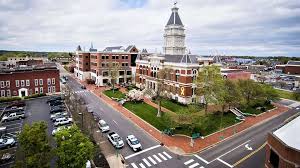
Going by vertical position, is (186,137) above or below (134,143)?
below

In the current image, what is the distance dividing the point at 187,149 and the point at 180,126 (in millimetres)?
7307

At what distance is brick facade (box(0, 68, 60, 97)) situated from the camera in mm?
58425

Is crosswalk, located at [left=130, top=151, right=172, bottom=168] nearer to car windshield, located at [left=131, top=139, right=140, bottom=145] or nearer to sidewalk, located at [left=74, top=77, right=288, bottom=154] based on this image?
sidewalk, located at [left=74, top=77, right=288, bottom=154]

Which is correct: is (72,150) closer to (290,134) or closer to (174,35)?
(290,134)

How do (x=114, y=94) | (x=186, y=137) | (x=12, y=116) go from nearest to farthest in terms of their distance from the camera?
(x=186, y=137) < (x=12, y=116) < (x=114, y=94)

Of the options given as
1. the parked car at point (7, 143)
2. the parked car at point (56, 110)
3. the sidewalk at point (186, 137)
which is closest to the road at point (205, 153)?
the sidewalk at point (186, 137)

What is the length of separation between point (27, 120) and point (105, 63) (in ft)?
139

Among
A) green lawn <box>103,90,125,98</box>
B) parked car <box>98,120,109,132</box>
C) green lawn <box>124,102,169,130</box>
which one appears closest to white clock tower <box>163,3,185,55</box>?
green lawn <box>103,90,125,98</box>

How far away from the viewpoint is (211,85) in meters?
43.4

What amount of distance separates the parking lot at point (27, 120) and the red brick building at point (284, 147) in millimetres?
29028

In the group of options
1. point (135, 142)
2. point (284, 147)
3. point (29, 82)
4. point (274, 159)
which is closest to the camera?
point (284, 147)

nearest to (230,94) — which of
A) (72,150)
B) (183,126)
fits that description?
(183,126)

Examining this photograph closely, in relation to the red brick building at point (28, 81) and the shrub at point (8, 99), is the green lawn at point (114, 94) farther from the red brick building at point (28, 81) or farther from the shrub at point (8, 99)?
the shrub at point (8, 99)

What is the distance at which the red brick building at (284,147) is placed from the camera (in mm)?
18312
